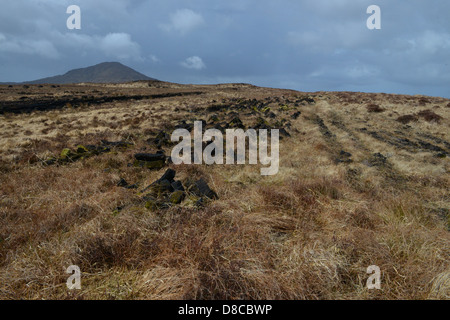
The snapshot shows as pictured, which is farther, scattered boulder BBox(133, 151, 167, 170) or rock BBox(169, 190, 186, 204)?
scattered boulder BBox(133, 151, 167, 170)

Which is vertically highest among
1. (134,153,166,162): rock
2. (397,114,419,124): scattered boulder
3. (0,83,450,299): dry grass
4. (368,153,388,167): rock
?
(397,114,419,124): scattered boulder

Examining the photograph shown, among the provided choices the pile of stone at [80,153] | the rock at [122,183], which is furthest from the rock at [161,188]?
the pile of stone at [80,153]

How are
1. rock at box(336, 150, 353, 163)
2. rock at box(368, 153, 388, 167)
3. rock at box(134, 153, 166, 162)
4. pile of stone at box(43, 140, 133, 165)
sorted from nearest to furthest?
rock at box(134, 153, 166, 162), pile of stone at box(43, 140, 133, 165), rock at box(368, 153, 388, 167), rock at box(336, 150, 353, 163)

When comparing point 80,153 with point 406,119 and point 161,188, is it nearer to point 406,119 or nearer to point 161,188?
point 161,188

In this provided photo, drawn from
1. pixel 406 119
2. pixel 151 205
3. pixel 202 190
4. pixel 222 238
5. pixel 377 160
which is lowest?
pixel 222 238

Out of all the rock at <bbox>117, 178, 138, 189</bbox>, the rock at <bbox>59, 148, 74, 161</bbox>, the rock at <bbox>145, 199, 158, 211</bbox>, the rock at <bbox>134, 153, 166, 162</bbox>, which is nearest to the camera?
the rock at <bbox>145, 199, 158, 211</bbox>

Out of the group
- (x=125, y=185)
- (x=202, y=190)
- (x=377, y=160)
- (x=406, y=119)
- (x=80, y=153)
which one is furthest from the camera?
(x=406, y=119)

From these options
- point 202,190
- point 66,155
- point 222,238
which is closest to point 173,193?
point 202,190

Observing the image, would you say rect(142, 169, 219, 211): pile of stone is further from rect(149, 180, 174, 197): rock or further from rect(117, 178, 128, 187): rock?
rect(117, 178, 128, 187): rock

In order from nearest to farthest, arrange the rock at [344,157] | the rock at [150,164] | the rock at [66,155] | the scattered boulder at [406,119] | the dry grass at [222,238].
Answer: the dry grass at [222,238], the rock at [150,164], the rock at [66,155], the rock at [344,157], the scattered boulder at [406,119]

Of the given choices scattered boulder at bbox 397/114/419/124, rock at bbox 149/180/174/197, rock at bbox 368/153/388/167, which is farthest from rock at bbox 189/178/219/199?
scattered boulder at bbox 397/114/419/124

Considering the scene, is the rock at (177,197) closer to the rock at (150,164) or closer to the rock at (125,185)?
the rock at (125,185)

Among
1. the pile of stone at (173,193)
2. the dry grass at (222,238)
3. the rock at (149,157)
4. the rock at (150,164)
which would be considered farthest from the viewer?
the rock at (149,157)
